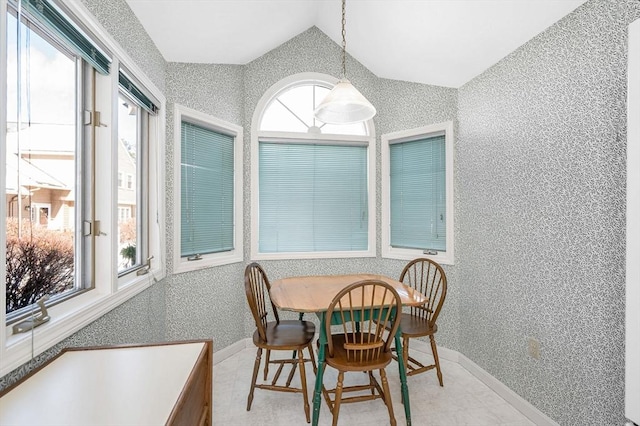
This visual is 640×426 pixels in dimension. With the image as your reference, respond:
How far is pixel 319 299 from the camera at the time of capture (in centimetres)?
215

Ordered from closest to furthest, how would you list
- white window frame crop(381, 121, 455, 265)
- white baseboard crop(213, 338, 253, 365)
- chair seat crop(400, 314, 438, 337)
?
chair seat crop(400, 314, 438, 337), white baseboard crop(213, 338, 253, 365), white window frame crop(381, 121, 455, 265)

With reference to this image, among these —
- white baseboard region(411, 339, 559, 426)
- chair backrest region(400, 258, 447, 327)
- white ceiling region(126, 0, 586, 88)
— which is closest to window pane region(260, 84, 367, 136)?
white ceiling region(126, 0, 586, 88)

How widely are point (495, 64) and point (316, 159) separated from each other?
5.73 feet

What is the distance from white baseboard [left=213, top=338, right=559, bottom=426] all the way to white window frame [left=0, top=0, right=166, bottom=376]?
1.04 metres

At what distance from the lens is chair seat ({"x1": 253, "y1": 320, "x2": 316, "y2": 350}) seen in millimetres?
2102

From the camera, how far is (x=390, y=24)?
8.46 feet

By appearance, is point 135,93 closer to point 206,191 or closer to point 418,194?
point 206,191

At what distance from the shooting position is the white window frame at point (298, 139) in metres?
3.18

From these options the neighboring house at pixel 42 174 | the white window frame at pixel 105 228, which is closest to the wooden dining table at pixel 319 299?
the white window frame at pixel 105 228

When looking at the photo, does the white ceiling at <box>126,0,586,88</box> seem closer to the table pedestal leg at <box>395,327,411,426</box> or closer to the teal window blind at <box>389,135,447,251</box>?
the teal window blind at <box>389,135,447,251</box>

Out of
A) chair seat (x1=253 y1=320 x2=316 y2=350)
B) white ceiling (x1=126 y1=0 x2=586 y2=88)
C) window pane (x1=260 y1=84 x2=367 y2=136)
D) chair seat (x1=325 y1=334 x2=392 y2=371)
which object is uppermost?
white ceiling (x1=126 y1=0 x2=586 y2=88)

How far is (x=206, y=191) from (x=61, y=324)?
174 centimetres

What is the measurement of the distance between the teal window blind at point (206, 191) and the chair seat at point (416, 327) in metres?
1.73

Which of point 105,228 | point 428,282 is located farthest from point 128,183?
point 428,282
